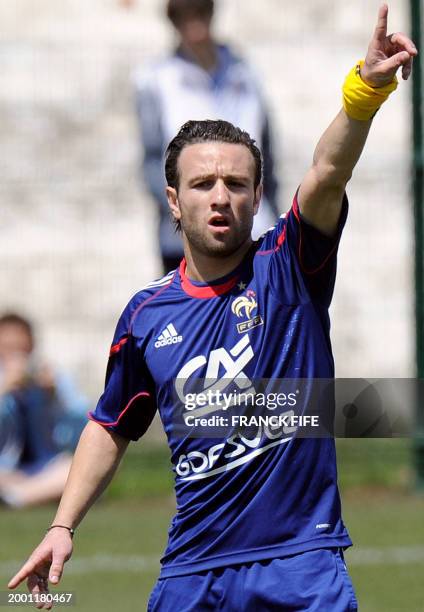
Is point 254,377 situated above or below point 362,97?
below

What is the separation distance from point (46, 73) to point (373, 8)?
292 centimetres

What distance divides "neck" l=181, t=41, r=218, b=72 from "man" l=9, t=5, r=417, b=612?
536 centimetres

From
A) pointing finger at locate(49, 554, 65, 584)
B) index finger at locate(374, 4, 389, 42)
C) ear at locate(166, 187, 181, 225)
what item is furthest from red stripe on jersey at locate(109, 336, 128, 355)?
index finger at locate(374, 4, 389, 42)

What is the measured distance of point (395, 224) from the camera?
11.6m

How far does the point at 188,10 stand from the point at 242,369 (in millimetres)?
5759

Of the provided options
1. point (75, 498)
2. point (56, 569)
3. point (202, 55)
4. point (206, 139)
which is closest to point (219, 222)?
point (206, 139)

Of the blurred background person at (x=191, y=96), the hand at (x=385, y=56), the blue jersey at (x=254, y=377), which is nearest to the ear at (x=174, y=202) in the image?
the blue jersey at (x=254, y=377)

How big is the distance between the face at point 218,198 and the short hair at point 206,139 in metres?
0.03

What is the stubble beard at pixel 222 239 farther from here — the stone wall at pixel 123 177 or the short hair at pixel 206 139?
the stone wall at pixel 123 177

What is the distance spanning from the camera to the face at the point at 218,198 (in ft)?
13.4

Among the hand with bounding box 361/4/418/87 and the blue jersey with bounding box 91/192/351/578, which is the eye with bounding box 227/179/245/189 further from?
the hand with bounding box 361/4/418/87

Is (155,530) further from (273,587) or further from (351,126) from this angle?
(351,126)

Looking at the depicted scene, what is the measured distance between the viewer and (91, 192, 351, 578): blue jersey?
405cm

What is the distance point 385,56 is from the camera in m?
3.76
